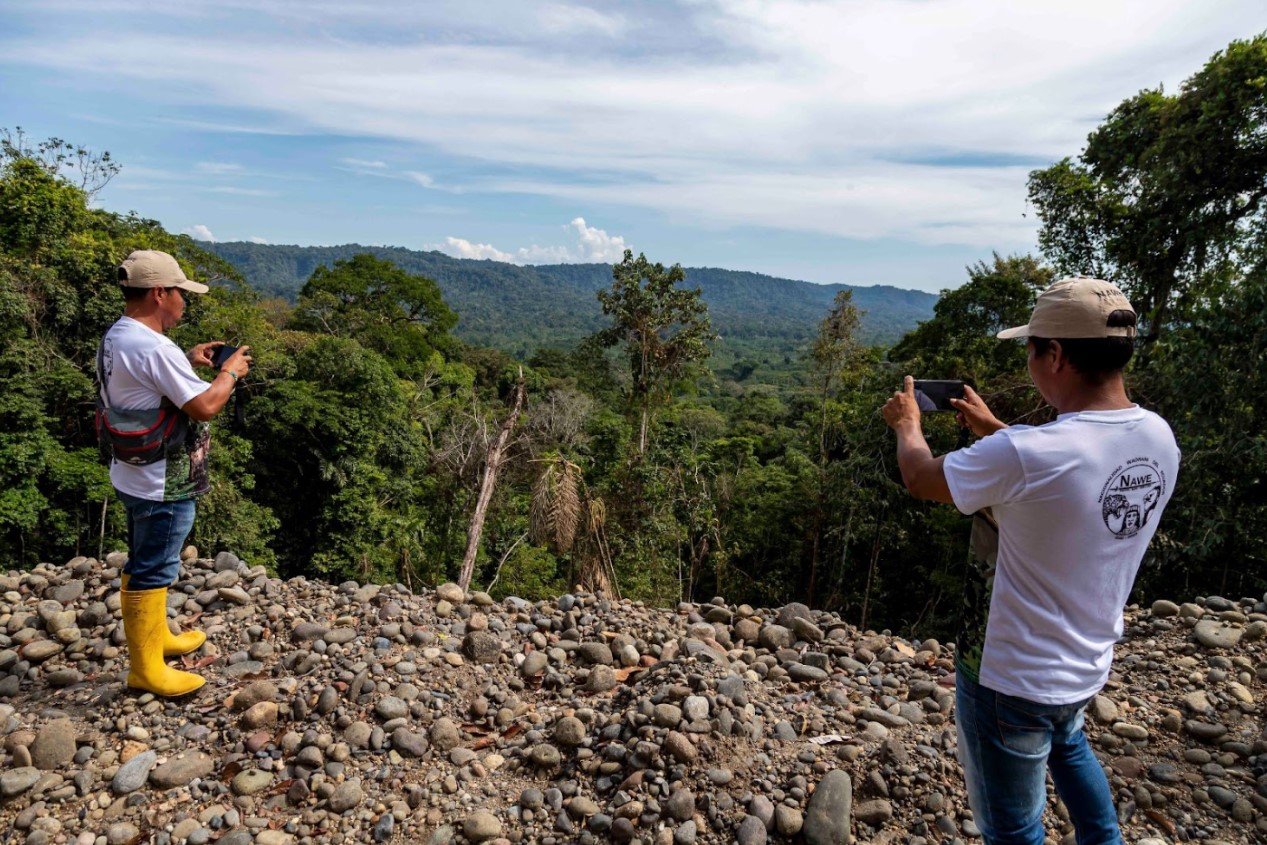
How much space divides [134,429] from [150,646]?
3.50 ft

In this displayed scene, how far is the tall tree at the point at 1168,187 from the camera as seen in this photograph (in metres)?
8.34

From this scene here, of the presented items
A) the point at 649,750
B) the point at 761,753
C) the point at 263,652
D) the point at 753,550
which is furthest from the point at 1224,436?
the point at 753,550

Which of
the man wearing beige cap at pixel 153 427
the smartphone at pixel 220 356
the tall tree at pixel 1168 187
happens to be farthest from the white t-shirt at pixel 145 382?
the tall tree at pixel 1168 187

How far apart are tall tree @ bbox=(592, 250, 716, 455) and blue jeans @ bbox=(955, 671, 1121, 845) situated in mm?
11239

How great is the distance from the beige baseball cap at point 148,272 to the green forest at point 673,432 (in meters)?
4.95

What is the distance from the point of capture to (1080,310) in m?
1.67

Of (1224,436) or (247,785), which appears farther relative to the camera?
(1224,436)

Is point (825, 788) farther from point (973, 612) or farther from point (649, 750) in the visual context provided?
point (973, 612)

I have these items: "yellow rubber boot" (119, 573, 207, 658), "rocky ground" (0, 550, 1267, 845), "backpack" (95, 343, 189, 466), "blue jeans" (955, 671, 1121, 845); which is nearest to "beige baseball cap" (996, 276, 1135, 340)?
"blue jeans" (955, 671, 1121, 845)

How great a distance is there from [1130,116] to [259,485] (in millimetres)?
17360

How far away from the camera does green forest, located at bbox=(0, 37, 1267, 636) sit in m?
7.94

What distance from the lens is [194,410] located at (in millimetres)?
2986

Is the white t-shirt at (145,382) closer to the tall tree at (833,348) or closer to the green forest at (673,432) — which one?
the green forest at (673,432)

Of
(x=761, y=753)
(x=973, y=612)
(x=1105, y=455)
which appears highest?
(x=1105, y=455)
